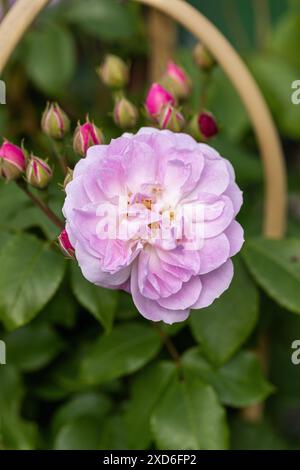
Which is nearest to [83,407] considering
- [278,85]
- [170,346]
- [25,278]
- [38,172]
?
[170,346]

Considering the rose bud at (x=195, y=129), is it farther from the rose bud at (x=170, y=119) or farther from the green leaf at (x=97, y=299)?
the green leaf at (x=97, y=299)

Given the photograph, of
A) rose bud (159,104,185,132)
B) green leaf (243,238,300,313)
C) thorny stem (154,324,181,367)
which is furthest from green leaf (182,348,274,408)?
rose bud (159,104,185,132)

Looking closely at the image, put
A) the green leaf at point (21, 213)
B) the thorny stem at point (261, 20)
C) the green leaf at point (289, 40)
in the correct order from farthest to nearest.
A: the thorny stem at point (261, 20) < the green leaf at point (289, 40) < the green leaf at point (21, 213)

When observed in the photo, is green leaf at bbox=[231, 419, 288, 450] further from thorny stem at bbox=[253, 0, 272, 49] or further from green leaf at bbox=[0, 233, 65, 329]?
→ thorny stem at bbox=[253, 0, 272, 49]

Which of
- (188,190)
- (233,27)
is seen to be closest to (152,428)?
(188,190)


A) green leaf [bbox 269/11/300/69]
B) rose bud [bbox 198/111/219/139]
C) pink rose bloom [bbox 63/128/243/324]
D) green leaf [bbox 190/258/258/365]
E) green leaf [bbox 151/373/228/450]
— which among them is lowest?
green leaf [bbox 151/373/228/450]

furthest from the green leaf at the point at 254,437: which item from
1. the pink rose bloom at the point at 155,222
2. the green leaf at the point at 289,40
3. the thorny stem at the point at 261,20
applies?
the thorny stem at the point at 261,20
